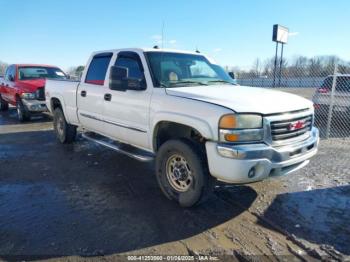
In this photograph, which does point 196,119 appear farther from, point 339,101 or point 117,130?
point 339,101

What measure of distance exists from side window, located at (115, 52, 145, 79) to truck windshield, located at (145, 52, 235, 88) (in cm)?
18

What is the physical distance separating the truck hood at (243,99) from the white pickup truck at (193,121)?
0.04 ft

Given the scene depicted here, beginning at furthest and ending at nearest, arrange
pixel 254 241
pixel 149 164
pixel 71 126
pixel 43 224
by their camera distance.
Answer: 1. pixel 71 126
2. pixel 149 164
3. pixel 43 224
4. pixel 254 241

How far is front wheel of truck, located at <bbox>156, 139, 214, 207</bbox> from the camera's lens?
3787 millimetres

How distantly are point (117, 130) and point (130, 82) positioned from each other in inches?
39.7

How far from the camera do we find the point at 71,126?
7406 mm

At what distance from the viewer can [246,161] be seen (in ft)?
11.2

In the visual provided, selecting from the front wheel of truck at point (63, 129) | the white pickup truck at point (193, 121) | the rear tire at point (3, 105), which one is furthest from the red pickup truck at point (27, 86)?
the white pickup truck at point (193, 121)

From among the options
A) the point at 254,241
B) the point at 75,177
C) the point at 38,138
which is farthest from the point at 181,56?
the point at 38,138

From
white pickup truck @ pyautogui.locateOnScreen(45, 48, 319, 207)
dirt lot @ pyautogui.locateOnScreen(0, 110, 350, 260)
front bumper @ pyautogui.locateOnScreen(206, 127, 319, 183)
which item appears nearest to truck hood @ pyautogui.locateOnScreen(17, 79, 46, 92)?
dirt lot @ pyautogui.locateOnScreen(0, 110, 350, 260)

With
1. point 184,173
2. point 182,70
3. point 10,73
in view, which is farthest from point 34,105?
point 184,173

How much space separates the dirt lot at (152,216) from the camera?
10.4ft

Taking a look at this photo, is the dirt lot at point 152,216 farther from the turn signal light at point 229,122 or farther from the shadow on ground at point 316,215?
the turn signal light at point 229,122

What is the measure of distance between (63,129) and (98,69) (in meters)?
2.25
